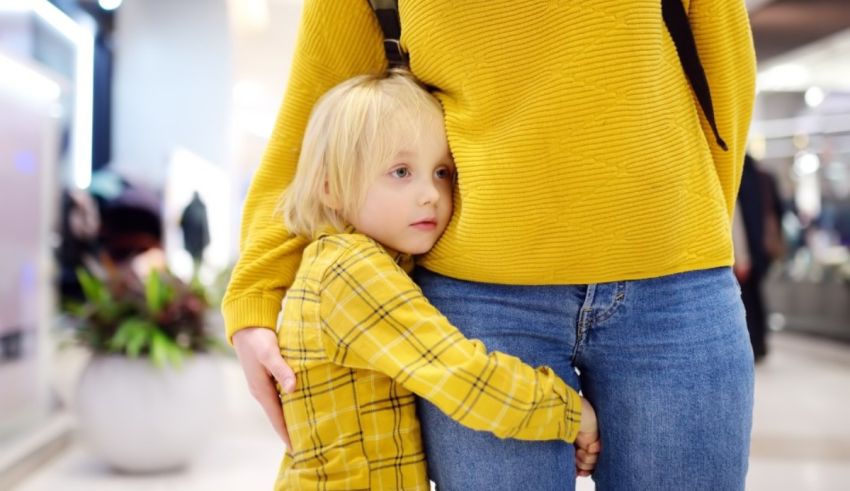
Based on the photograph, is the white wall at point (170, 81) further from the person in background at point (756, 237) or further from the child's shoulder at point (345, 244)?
the child's shoulder at point (345, 244)

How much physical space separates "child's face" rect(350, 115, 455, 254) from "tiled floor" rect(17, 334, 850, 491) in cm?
224

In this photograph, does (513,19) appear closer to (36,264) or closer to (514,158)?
(514,158)

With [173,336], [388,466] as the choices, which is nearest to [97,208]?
[173,336]

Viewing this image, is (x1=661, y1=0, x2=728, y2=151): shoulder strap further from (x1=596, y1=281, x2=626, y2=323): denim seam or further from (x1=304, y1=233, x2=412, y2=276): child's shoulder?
(x1=304, y1=233, x2=412, y2=276): child's shoulder

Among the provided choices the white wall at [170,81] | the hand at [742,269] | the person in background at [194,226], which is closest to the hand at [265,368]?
the hand at [742,269]

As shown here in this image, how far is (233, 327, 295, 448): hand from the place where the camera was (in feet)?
3.34

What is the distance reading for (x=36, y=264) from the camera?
363 cm

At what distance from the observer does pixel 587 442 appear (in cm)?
97

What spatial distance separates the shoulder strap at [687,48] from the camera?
909mm

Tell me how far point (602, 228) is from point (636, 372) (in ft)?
0.56

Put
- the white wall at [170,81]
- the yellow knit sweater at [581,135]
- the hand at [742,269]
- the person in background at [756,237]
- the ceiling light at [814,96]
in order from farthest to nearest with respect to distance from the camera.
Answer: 1. the ceiling light at [814,96]
2. the white wall at [170,81]
3. the person in background at [756,237]
4. the hand at [742,269]
5. the yellow knit sweater at [581,135]

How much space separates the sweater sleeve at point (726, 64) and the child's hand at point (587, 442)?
31cm

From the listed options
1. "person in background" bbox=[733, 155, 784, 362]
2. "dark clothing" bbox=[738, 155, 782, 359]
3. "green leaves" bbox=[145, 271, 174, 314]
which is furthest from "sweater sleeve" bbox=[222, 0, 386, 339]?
"dark clothing" bbox=[738, 155, 782, 359]

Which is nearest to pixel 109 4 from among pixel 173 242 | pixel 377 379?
pixel 173 242
